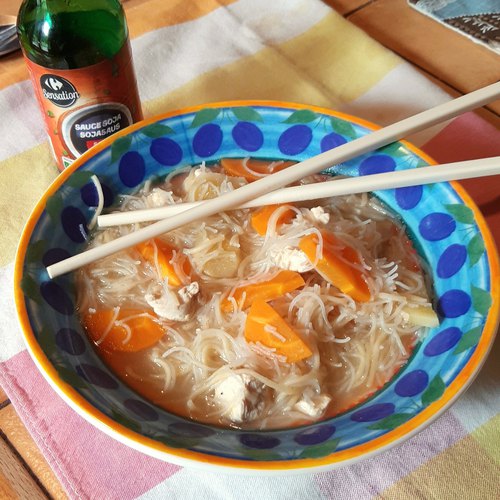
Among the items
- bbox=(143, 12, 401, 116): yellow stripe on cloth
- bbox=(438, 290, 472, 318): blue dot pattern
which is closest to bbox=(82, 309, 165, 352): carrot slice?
bbox=(438, 290, 472, 318): blue dot pattern

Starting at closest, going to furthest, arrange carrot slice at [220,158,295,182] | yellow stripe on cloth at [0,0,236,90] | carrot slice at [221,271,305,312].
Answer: carrot slice at [221,271,305,312], carrot slice at [220,158,295,182], yellow stripe on cloth at [0,0,236,90]

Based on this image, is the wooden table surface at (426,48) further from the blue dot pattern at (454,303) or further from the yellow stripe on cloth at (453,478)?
the yellow stripe on cloth at (453,478)

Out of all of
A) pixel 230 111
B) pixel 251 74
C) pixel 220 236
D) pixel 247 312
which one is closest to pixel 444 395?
pixel 247 312

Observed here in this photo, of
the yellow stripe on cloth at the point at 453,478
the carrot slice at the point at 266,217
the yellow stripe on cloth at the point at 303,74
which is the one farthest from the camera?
the yellow stripe on cloth at the point at 303,74

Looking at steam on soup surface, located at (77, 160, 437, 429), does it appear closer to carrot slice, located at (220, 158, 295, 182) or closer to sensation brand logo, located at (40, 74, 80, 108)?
carrot slice, located at (220, 158, 295, 182)

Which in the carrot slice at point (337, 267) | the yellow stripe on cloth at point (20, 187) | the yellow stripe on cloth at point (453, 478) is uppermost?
the carrot slice at point (337, 267)

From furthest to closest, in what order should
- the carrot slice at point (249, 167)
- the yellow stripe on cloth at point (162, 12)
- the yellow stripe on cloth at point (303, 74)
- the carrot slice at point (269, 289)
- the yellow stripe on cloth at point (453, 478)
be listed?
the yellow stripe on cloth at point (162, 12), the yellow stripe on cloth at point (303, 74), the carrot slice at point (249, 167), the carrot slice at point (269, 289), the yellow stripe on cloth at point (453, 478)

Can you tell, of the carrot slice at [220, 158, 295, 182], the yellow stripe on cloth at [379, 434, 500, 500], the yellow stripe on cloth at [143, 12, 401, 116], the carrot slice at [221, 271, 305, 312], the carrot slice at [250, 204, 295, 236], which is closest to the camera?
the yellow stripe on cloth at [379, 434, 500, 500]

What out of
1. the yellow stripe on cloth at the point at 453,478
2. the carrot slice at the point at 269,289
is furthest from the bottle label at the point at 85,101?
the yellow stripe on cloth at the point at 453,478
